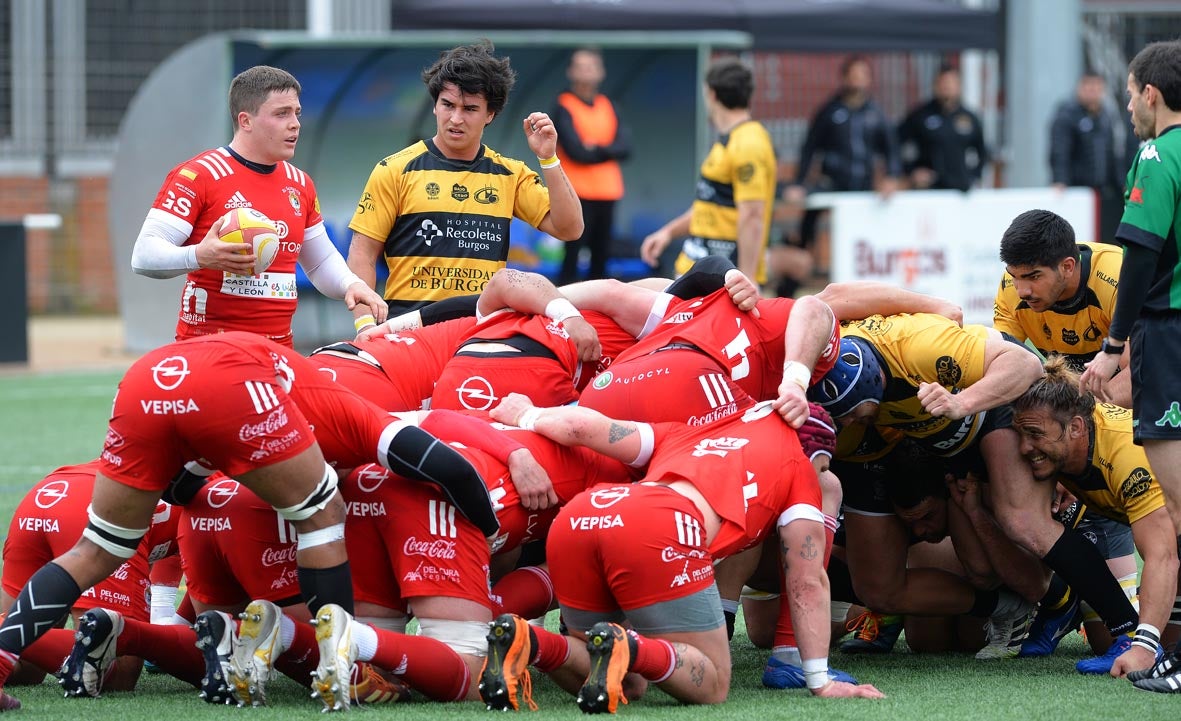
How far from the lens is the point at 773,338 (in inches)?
203

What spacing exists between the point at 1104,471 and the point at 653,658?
1.83 m

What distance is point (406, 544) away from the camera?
14.3 ft

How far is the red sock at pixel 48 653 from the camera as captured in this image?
14.6ft

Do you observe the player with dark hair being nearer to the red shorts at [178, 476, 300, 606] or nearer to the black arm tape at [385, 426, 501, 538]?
the red shorts at [178, 476, 300, 606]

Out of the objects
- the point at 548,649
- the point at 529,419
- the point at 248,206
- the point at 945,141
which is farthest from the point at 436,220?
the point at 945,141

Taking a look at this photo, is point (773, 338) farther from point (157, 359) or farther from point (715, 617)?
point (157, 359)

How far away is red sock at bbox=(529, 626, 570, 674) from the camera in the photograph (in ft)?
13.4

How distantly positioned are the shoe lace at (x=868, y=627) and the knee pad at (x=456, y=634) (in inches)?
62.5

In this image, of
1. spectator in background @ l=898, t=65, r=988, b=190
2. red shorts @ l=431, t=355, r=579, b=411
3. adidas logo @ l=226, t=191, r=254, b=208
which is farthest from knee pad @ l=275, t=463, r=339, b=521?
spectator in background @ l=898, t=65, r=988, b=190

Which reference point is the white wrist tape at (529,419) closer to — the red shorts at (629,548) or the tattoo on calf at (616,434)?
the tattoo on calf at (616,434)

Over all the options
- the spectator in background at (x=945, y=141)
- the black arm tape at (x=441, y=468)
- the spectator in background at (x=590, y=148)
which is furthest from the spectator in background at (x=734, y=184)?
the spectator in background at (x=945, y=141)

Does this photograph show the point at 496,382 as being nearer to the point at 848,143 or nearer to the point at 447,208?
the point at 447,208

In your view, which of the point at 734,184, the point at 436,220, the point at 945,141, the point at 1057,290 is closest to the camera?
the point at 1057,290

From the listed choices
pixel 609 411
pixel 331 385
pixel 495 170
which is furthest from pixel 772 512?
pixel 495 170
